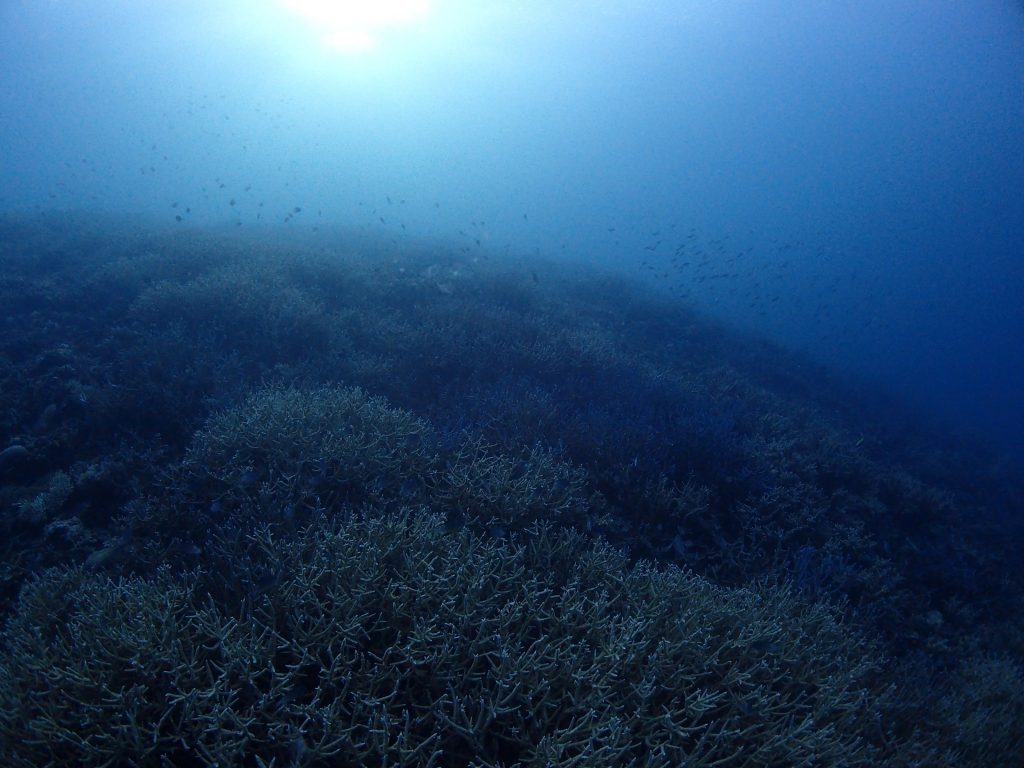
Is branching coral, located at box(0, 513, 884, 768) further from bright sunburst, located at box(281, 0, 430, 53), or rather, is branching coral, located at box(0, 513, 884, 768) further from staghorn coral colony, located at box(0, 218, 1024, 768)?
bright sunburst, located at box(281, 0, 430, 53)

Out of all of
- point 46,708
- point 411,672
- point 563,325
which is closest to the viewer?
point 46,708

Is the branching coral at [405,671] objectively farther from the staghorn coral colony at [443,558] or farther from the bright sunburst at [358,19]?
the bright sunburst at [358,19]

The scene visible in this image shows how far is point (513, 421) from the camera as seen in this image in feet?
21.5

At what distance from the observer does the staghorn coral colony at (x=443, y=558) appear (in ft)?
8.60

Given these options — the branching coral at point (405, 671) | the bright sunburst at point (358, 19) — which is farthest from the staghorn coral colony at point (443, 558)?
the bright sunburst at point (358, 19)

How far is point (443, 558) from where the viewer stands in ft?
11.7

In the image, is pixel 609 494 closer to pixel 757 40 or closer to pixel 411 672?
pixel 411 672

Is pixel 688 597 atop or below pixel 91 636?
atop

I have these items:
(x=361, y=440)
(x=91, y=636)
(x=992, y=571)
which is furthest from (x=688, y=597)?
(x=992, y=571)

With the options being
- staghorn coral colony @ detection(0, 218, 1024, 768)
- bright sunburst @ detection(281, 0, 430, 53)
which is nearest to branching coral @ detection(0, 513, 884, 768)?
staghorn coral colony @ detection(0, 218, 1024, 768)

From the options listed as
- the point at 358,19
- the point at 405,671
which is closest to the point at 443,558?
the point at 405,671

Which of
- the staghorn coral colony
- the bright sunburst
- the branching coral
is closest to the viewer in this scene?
the branching coral

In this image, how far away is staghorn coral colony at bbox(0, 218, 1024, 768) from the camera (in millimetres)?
2621

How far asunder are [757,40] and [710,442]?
118 metres
